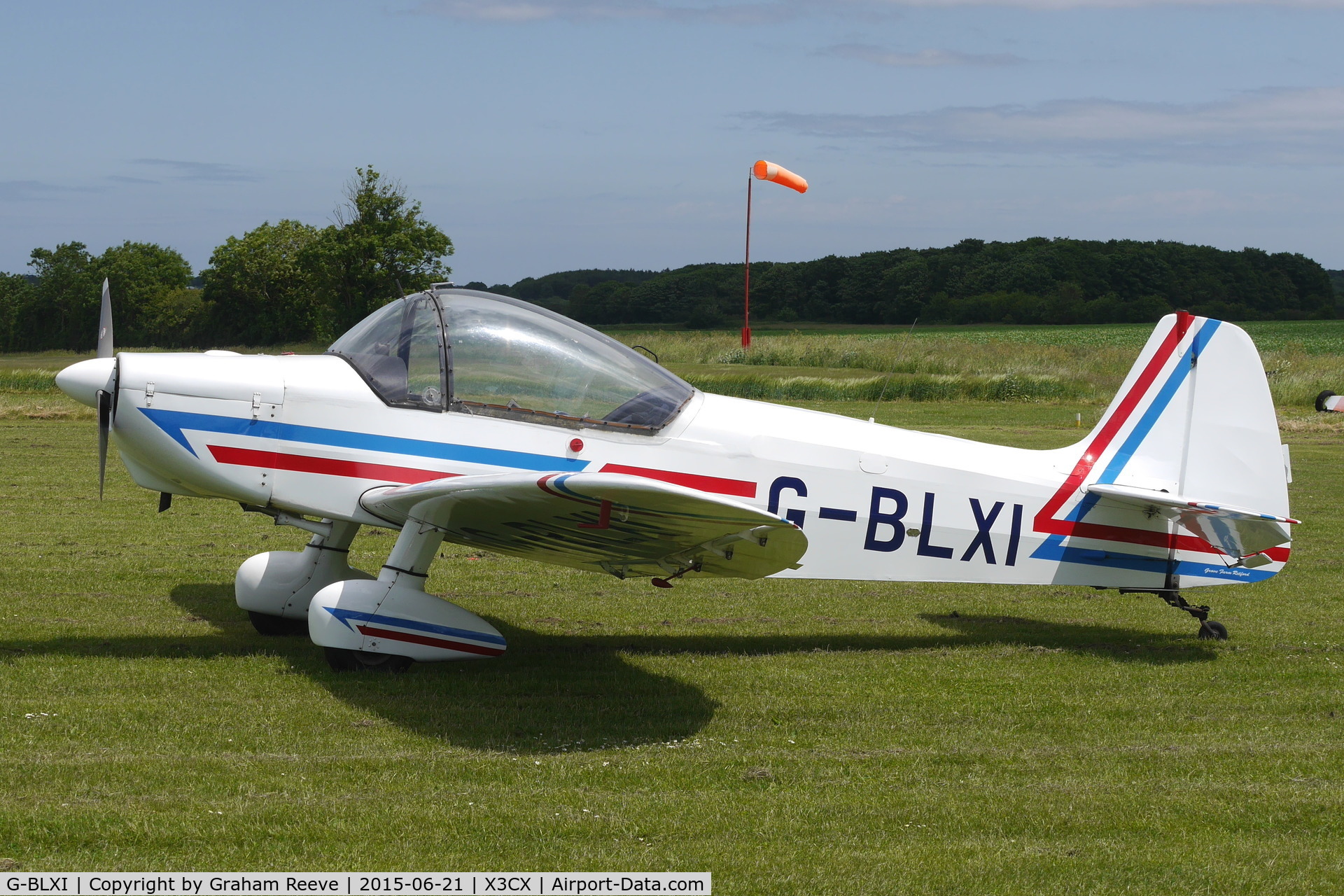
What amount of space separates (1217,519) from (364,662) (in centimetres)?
567

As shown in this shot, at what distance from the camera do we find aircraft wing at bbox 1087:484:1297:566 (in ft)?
24.2

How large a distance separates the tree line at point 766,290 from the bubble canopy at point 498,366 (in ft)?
171

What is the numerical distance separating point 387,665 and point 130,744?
165cm

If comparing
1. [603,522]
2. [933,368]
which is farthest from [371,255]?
[603,522]

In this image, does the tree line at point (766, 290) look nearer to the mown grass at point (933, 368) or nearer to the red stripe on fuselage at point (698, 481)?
the mown grass at point (933, 368)

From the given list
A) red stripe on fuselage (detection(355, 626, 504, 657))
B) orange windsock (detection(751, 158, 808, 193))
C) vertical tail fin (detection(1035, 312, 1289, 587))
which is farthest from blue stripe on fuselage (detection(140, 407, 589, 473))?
orange windsock (detection(751, 158, 808, 193))

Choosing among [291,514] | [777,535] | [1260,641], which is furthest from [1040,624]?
[291,514]

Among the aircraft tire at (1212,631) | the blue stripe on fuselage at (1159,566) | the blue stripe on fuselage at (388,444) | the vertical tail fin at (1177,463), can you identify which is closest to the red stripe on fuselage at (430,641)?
the blue stripe on fuselage at (388,444)

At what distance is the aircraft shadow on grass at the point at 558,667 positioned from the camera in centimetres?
579

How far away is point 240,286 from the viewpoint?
2628 inches

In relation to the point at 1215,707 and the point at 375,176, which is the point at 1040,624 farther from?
the point at 375,176

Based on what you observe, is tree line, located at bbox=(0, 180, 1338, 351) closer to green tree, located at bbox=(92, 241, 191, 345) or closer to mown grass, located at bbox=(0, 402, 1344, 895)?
green tree, located at bbox=(92, 241, 191, 345)

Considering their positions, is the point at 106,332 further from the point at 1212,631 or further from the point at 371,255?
the point at 371,255

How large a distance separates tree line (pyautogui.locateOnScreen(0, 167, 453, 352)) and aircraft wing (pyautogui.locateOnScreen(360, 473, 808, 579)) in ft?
124
